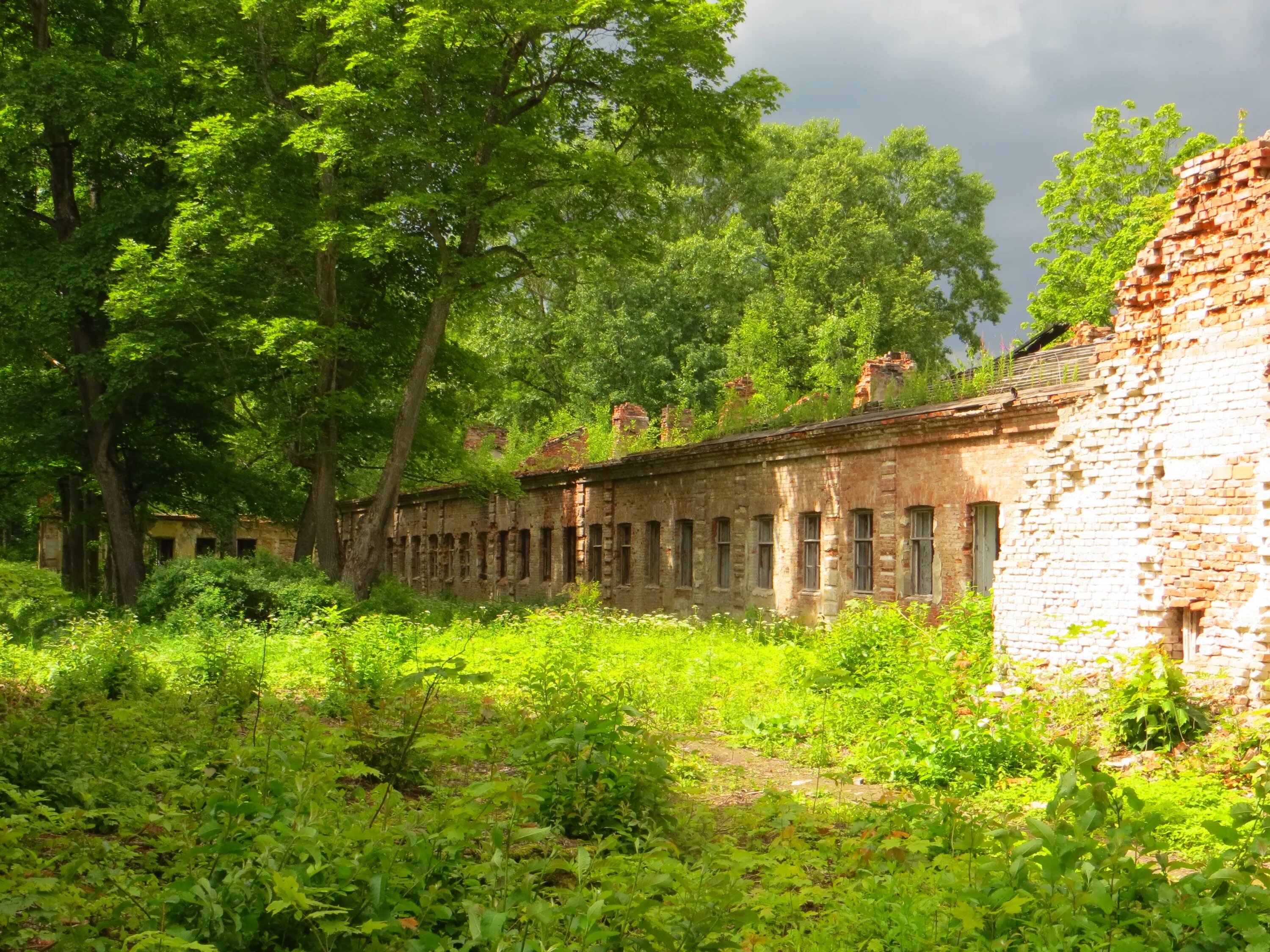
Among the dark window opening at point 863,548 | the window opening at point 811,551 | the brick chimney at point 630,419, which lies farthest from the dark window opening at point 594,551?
the dark window opening at point 863,548

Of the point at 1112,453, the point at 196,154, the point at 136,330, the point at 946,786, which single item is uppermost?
the point at 196,154

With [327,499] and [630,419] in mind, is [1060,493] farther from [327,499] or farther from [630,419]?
[630,419]

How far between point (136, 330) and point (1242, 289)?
20068 millimetres

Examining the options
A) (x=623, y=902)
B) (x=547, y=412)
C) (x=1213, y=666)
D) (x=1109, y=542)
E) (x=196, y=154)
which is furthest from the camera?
(x=547, y=412)

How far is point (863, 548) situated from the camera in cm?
2142

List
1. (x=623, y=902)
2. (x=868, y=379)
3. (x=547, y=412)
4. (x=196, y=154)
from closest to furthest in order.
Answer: (x=623, y=902), (x=196, y=154), (x=868, y=379), (x=547, y=412)

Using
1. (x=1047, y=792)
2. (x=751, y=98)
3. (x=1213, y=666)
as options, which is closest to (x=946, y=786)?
(x=1047, y=792)

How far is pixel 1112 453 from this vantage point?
45.6ft

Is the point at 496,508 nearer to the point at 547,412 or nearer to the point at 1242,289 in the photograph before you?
the point at 547,412

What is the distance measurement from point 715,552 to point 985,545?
28.2 feet

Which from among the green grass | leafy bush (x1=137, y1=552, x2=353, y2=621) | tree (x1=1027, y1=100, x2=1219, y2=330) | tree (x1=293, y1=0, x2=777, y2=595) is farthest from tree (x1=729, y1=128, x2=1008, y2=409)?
the green grass

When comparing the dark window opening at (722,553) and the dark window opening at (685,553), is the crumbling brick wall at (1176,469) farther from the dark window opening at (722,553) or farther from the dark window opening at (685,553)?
the dark window opening at (685,553)

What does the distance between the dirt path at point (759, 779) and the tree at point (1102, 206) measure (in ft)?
87.7

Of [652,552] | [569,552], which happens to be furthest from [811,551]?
[569,552]
